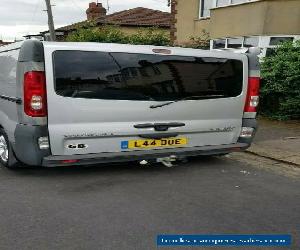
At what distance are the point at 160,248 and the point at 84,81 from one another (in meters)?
2.35

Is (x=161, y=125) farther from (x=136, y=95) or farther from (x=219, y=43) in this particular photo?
(x=219, y=43)

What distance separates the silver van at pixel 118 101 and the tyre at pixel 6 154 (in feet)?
0.05

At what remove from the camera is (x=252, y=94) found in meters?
5.89

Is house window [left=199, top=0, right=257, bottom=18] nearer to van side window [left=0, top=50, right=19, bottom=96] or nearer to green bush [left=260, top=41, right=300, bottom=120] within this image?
green bush [left=260, top=41, right=300, bottom=120]

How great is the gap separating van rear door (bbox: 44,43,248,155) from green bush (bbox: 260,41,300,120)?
5492 millimetres

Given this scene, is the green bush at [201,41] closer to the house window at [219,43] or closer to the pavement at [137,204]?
the house window at [219,43]

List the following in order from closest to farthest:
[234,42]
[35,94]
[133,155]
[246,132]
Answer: [35,94], [133,155], [246,132], [234,42]

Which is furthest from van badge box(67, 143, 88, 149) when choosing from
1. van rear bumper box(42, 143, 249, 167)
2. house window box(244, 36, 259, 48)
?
house window box(244, 36, 259, 48)

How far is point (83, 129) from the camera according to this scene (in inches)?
191

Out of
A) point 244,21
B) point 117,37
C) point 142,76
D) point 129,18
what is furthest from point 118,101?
point 129,18

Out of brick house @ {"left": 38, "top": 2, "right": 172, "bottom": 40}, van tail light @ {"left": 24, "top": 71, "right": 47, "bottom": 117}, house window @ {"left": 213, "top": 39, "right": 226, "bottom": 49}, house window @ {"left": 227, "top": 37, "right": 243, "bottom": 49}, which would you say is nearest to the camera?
van tail light @ {"left": 24, "top": 71, "right": 47, "bottom": 117}

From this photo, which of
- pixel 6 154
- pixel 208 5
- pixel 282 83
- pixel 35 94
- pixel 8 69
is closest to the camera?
pixel 35 94

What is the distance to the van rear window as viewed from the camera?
4707 mm

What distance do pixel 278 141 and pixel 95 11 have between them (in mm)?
25060
